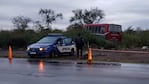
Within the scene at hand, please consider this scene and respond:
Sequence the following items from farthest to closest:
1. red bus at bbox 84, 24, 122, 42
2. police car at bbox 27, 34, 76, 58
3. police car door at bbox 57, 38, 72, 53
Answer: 1. red bus at bbox 84, 24, 122, 42
2. police car door at bbox 57, 38, 72, 53
3. police car at bbox 27, 34, 76, 58

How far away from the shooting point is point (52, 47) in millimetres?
32062

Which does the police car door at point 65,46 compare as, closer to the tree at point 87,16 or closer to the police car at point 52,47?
the police car at point 52,47

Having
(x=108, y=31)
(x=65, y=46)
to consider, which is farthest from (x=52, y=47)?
(x=108, y=31)

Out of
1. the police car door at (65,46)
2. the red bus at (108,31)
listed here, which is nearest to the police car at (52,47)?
the police car door at (65,46)

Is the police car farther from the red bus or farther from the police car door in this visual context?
the red bus

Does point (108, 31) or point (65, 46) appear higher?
point (108, 31)

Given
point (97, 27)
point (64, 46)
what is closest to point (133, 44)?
point (97, 27)

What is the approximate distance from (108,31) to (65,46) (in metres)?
15.7

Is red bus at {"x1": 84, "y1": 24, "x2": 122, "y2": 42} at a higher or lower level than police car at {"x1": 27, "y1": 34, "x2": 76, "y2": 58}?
higher

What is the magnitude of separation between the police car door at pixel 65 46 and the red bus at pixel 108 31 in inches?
561

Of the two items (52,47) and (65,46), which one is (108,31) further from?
(52,47)

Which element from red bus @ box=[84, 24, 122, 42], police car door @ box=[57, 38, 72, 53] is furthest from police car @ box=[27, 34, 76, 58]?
red bus @ box=[84, 24, 122, 42]

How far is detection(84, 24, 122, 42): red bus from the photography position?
48250 mm

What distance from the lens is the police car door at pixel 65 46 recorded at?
33.0 metres
